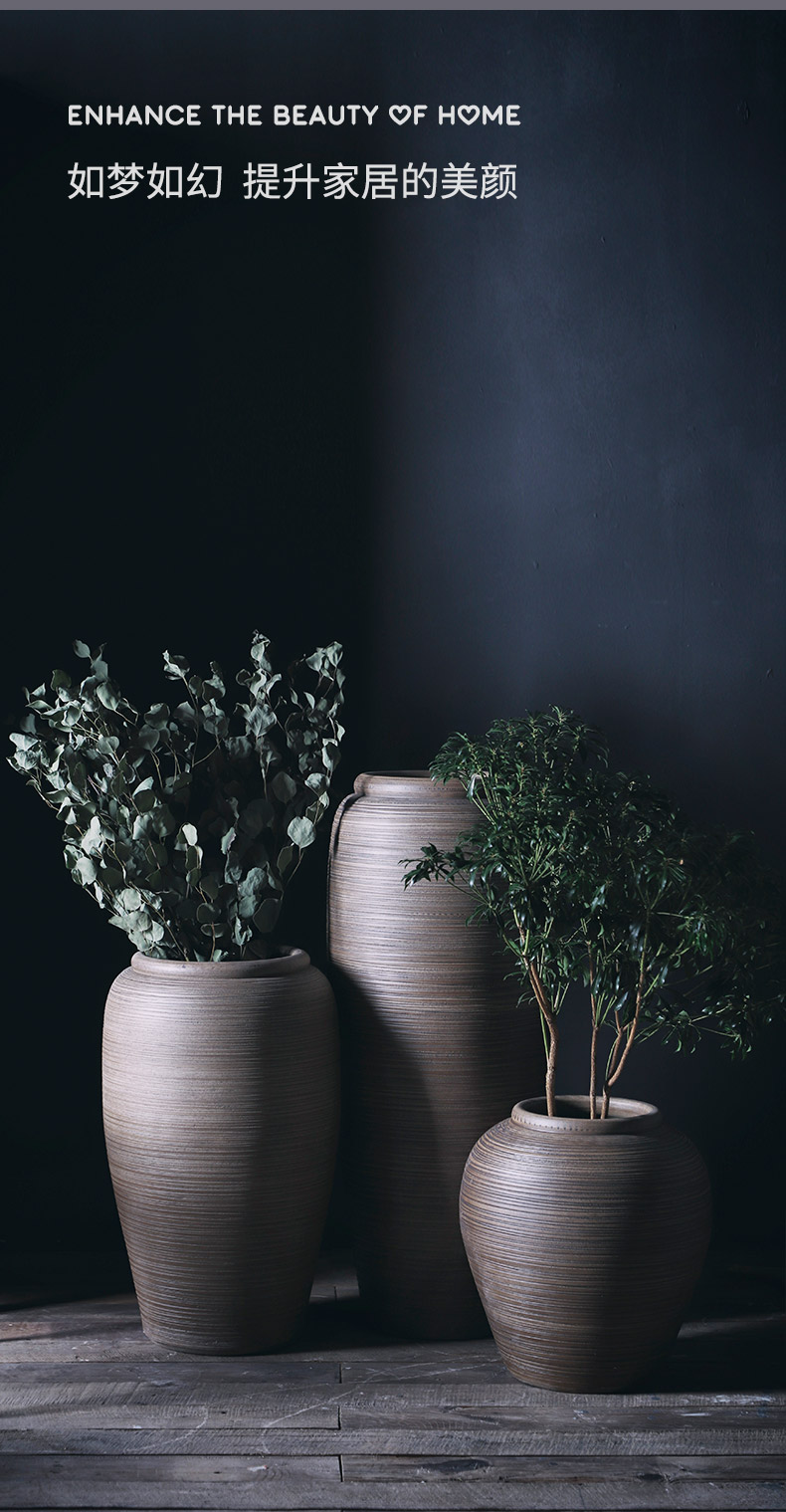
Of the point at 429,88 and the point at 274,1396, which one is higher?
the point at 429,88

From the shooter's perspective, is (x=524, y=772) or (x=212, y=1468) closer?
(x=212, y=1468)

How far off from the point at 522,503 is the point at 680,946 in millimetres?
1009

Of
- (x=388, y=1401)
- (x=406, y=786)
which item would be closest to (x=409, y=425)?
(x=406, y=786)

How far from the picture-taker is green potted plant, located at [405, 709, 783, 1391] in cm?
211

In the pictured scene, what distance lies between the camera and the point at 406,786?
2.43 m

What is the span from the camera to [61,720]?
93.0 inches

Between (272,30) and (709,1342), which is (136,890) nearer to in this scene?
(709,1342)

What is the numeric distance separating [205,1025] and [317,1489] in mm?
679

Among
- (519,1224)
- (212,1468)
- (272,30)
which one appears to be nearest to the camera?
(212,1468)

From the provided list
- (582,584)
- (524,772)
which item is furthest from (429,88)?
(524,772)

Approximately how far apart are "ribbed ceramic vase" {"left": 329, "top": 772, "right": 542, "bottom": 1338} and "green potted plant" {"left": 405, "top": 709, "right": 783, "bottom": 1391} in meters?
0.11

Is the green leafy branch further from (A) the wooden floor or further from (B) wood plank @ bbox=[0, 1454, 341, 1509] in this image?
(B) wood plank @ bbox=[0, 1454, 341, 1509]

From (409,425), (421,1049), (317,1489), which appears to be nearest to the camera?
(317,1489)

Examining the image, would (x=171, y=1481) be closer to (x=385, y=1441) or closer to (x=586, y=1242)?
(x=385, y=1441)
